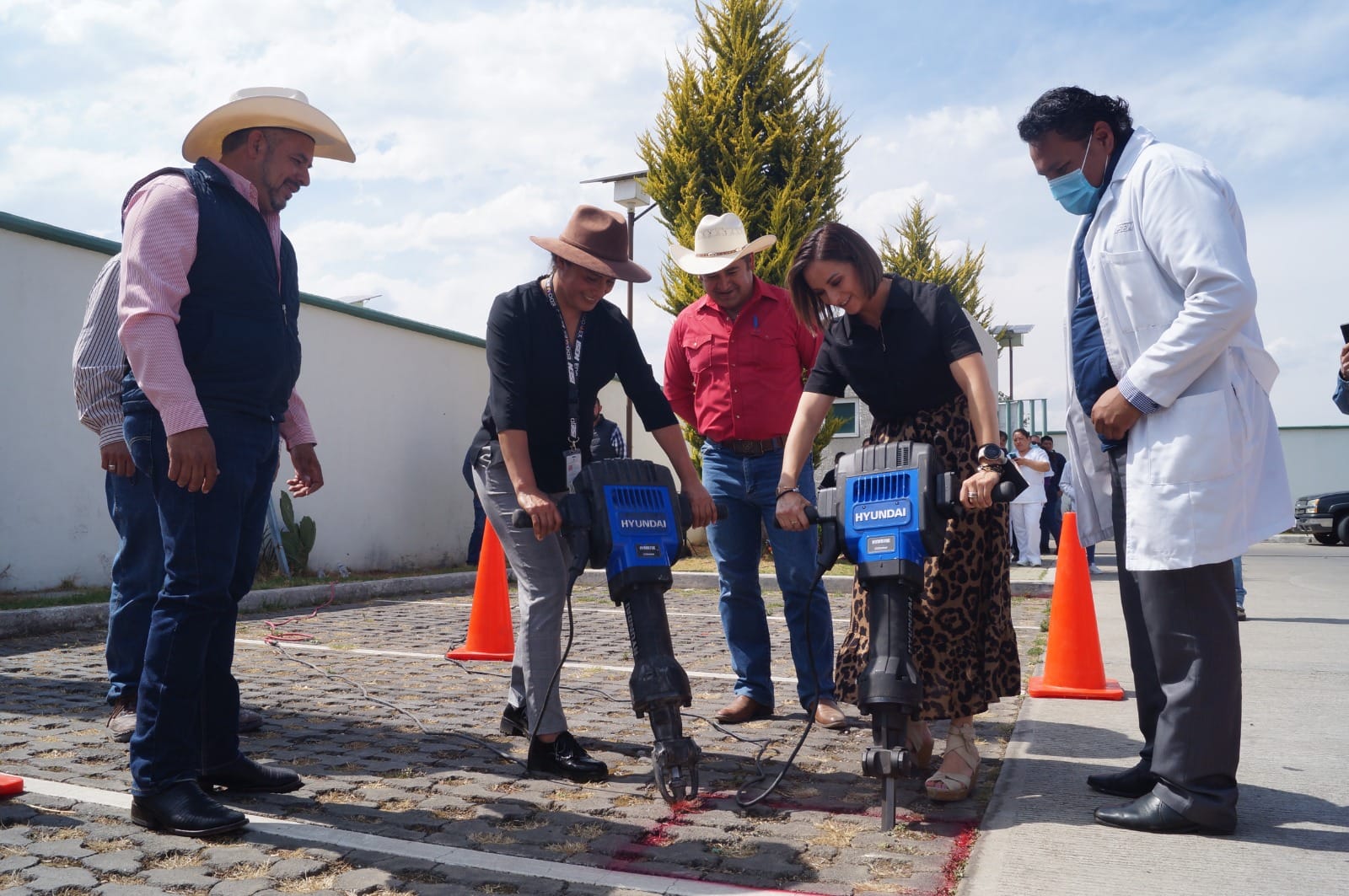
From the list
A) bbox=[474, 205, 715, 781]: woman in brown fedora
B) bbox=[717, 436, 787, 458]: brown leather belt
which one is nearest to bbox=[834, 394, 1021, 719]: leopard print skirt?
bbox=[474, 205, 715, 781]: woman in brown fedora

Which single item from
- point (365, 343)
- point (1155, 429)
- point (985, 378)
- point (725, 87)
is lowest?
point (1155, 429)

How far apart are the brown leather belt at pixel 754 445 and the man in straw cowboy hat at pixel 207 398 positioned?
1.96 metres

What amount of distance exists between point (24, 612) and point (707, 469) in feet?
16.4

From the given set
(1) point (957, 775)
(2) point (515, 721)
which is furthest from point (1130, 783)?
(2) point (515, 721)

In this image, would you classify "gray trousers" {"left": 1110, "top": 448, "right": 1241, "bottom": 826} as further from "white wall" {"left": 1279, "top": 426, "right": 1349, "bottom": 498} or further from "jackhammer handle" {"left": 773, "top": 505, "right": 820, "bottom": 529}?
"white wall" {"left": 1279, "top": 426, "right": 1349, "bottom": 498}

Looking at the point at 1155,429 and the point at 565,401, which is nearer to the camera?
the point at 1155,429

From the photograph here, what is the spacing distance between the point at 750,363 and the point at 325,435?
27.2ft

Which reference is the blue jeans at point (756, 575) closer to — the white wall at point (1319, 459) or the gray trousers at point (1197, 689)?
the gray trousers at point (1197, 689)

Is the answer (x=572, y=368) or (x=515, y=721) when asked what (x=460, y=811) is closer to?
(x=515, y=721)

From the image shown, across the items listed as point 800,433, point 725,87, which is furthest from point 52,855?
point 725,87

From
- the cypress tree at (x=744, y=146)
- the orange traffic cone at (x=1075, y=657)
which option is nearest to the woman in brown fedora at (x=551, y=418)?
the orange traffic cone at (x=1075, y=657)

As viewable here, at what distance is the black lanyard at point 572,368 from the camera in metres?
3.71

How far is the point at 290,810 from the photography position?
10.2 feet

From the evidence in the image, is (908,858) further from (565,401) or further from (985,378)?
(565,401)
